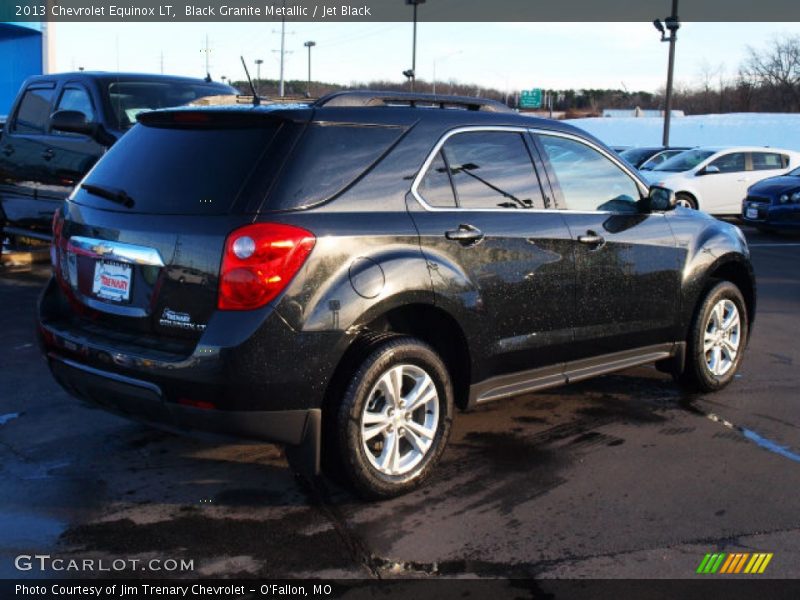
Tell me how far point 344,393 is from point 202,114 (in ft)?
4.90

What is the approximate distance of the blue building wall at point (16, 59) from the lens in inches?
1096

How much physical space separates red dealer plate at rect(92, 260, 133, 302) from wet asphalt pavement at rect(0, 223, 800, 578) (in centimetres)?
95

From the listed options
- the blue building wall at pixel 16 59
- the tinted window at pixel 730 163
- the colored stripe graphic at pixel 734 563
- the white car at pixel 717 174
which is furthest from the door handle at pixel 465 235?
the blue building wall at pixel 16 59

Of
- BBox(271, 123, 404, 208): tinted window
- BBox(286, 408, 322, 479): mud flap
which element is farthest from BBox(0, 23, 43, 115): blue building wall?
BBox(286, 408, 322, 479): mud flap

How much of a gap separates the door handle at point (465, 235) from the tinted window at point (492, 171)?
0.15m

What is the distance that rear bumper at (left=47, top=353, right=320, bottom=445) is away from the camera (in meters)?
3.67

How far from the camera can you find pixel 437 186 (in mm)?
4355

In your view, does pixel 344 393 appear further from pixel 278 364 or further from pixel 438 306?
pixel 438 306

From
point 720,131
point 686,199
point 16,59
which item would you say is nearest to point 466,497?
point 686,199

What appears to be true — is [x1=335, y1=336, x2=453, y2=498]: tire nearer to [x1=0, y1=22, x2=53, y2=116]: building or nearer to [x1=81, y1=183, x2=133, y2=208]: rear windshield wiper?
[x1=81, y1=183, x2=133, y2=208]: rear windshield wiper

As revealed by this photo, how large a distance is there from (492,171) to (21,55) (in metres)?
27.6

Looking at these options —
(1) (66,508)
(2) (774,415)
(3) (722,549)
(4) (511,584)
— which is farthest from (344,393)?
(2) (774,415)

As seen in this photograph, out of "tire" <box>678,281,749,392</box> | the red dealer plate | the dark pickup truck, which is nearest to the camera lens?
the red dealer plate

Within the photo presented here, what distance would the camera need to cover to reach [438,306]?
13.7 feet
